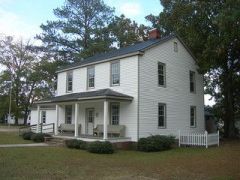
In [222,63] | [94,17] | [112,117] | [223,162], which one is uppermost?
[94,17]

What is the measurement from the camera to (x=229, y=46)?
26672mm

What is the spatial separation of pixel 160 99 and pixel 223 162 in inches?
339

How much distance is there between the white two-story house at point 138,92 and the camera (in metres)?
21.4

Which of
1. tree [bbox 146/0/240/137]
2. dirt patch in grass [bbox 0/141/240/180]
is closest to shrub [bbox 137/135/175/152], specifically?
dirt patch in grass [bbox 0/141/240/180]

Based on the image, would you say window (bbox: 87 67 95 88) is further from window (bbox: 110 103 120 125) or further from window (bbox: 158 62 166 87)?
window (bbox: 158 62 166 87)

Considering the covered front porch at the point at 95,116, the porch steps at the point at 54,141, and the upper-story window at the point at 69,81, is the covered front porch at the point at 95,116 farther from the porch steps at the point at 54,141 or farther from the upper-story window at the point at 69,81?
the upper-story window at the point at 69,81

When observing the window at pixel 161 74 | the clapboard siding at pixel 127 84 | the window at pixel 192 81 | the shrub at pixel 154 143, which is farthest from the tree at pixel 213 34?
the shrub at pixel 154 143

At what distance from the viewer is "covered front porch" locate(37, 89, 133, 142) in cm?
2061

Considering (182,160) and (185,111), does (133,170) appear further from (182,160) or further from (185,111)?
(185,111)

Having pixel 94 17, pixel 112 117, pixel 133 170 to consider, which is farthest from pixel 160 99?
pixel 94 17

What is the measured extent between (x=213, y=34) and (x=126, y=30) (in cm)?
1990

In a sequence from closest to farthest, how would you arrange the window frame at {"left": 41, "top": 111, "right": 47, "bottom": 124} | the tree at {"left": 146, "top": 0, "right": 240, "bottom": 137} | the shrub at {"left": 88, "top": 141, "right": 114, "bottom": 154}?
1. the shrub at {"left": 88, "top": 141, "right": 114, "bottom": 154}
2. the tree at {"left": 146, "top": 0, "right": 240, "bottom": 137}
3. the window frame at {"left": 41, "top": 111, "right": 47, "bottom": 124}

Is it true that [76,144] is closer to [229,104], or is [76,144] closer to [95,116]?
[95,116]

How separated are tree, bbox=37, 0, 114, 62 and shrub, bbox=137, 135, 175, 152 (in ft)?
95.3
